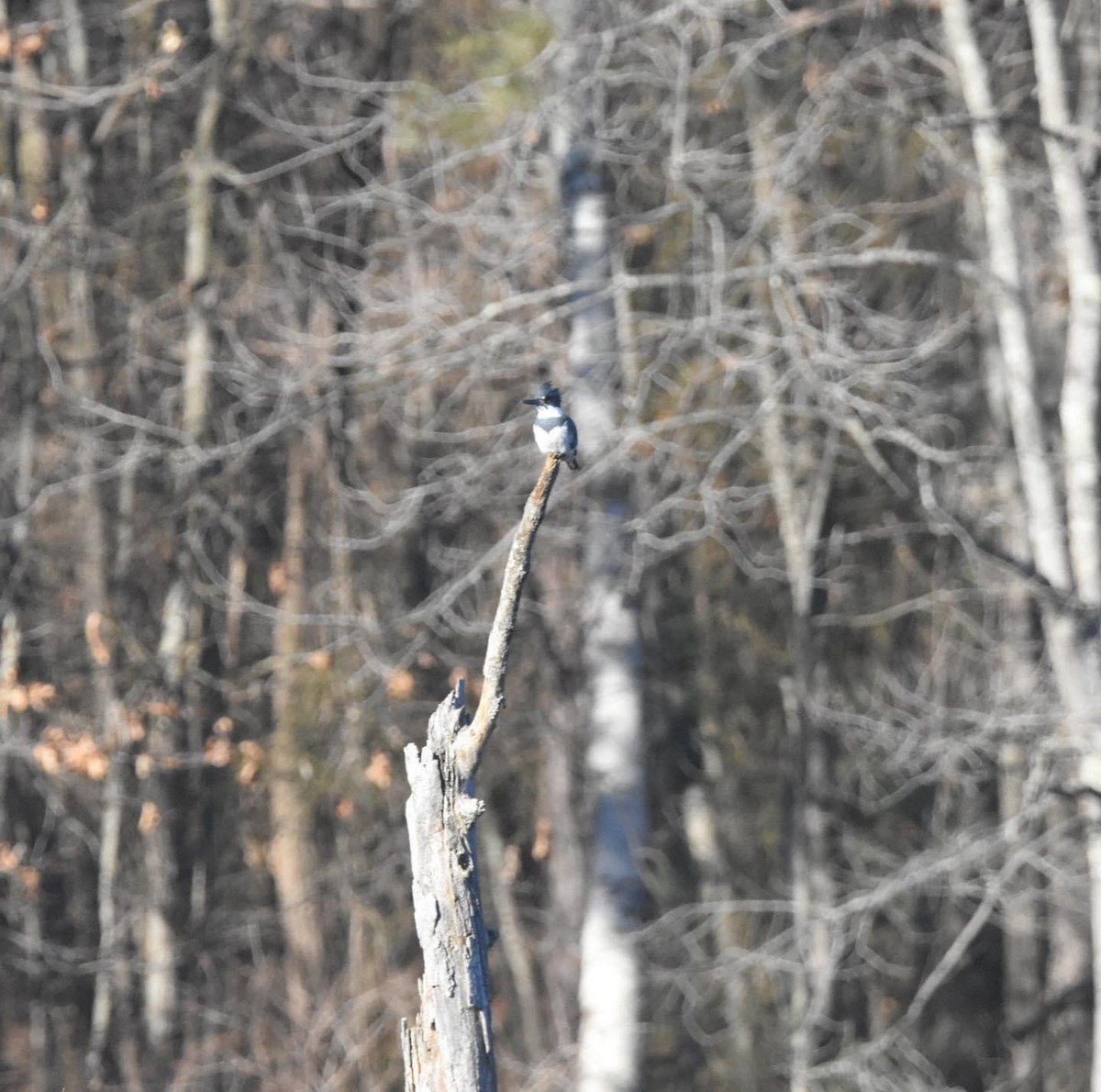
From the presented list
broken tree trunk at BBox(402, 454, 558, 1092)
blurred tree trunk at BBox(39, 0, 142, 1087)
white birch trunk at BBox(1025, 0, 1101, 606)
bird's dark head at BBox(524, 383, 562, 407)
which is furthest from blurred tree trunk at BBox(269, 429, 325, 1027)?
broken tree trunk at BBox(402, 454, 558, 1092)

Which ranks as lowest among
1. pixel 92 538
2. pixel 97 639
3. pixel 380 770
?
pixel 380 770

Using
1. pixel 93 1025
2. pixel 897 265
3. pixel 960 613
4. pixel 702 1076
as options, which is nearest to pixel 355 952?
pixel 93 1025

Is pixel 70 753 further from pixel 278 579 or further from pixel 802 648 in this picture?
pixel 802 648

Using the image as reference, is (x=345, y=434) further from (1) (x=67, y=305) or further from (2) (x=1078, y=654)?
(2) (x=1078, y=654)

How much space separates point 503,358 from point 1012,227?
7.99 ft

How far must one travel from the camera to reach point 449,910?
3941mm

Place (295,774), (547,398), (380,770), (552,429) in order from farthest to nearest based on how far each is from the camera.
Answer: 1. (295,774)
2. (380,770)
3. (547,398)
4. (552,429)

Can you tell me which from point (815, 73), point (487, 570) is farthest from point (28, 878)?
point (815, 73)

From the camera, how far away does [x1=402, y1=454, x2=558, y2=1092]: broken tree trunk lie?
3.90 meters

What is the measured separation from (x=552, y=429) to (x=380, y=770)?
6178 millimetres

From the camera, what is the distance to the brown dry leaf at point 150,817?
1023 cm

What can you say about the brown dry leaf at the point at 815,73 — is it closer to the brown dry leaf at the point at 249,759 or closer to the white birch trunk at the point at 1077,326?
the white birch trunk at the point at 1077,326

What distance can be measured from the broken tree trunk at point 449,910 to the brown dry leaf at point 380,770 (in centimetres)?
646

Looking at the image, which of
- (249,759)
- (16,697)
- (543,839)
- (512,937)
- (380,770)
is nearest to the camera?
(16,697)
